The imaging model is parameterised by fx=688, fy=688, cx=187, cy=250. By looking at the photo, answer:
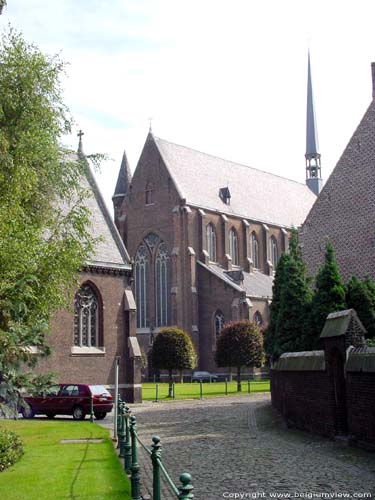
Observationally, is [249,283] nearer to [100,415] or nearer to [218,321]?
[218,321]

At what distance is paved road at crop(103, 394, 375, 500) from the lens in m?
9.60

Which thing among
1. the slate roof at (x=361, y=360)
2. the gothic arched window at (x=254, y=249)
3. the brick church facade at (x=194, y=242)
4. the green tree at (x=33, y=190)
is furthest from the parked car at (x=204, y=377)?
the slate roof at (x=361, y=360)

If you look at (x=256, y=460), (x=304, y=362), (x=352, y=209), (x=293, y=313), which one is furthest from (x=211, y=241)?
(x=256, y=460)

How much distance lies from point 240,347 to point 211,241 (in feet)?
60.3

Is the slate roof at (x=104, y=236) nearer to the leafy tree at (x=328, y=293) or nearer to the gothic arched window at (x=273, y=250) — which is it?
the leafy tree at (x=328, y=293)

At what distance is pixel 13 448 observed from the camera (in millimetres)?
13562

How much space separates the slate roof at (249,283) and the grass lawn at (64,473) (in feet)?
130

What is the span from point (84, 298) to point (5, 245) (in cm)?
1889

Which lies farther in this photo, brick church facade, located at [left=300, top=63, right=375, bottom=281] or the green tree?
brick church facade, located at [left=300, top=63, right=375, bottom=281]

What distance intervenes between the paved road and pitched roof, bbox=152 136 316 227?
134ft

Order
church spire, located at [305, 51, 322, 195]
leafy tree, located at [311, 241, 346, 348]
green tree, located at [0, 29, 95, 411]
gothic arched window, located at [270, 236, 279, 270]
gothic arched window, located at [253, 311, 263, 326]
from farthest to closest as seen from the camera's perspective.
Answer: church spire, located at [305, 51, 322, 195], gothic arched window, located at [270, 236, 279, 270], gothic arched window, located at [253, 311, 263, 326], leafy tree, located at [311, 241, 346, 348], green tree, located at [0, 29, 95, 411]

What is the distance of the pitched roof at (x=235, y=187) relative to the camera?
60.5 metres

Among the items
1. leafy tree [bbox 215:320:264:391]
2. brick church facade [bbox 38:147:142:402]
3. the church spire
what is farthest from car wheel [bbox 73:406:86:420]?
the church spire

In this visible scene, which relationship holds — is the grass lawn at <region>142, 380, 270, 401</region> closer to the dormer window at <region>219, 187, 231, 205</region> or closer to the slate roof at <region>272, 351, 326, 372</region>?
the slate roof at <region>272, 351, 326, 372</region>
